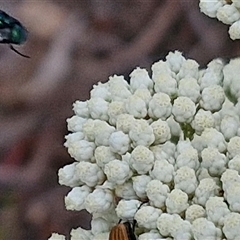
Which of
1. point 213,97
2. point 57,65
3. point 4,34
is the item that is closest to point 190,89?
point 213,97

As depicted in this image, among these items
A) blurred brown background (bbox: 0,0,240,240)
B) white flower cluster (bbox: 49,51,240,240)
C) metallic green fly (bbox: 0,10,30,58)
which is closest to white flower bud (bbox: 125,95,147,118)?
white flower cluster (bbox: 49,51,240,240)

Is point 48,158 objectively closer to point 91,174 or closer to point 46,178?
point 46,178

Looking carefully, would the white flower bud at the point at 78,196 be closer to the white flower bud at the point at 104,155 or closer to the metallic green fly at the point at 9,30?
the white flower bud at the point at 104,155

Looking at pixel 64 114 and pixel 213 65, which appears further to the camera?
pixel 64 114

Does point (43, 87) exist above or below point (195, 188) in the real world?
above

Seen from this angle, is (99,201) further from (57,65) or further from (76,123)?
(57,65)

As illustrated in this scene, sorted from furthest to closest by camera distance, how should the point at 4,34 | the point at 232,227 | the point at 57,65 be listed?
the point at 57,65 < the point at 4,34 < the point at 232,227

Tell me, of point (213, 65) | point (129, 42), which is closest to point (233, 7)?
point (213, 65)
